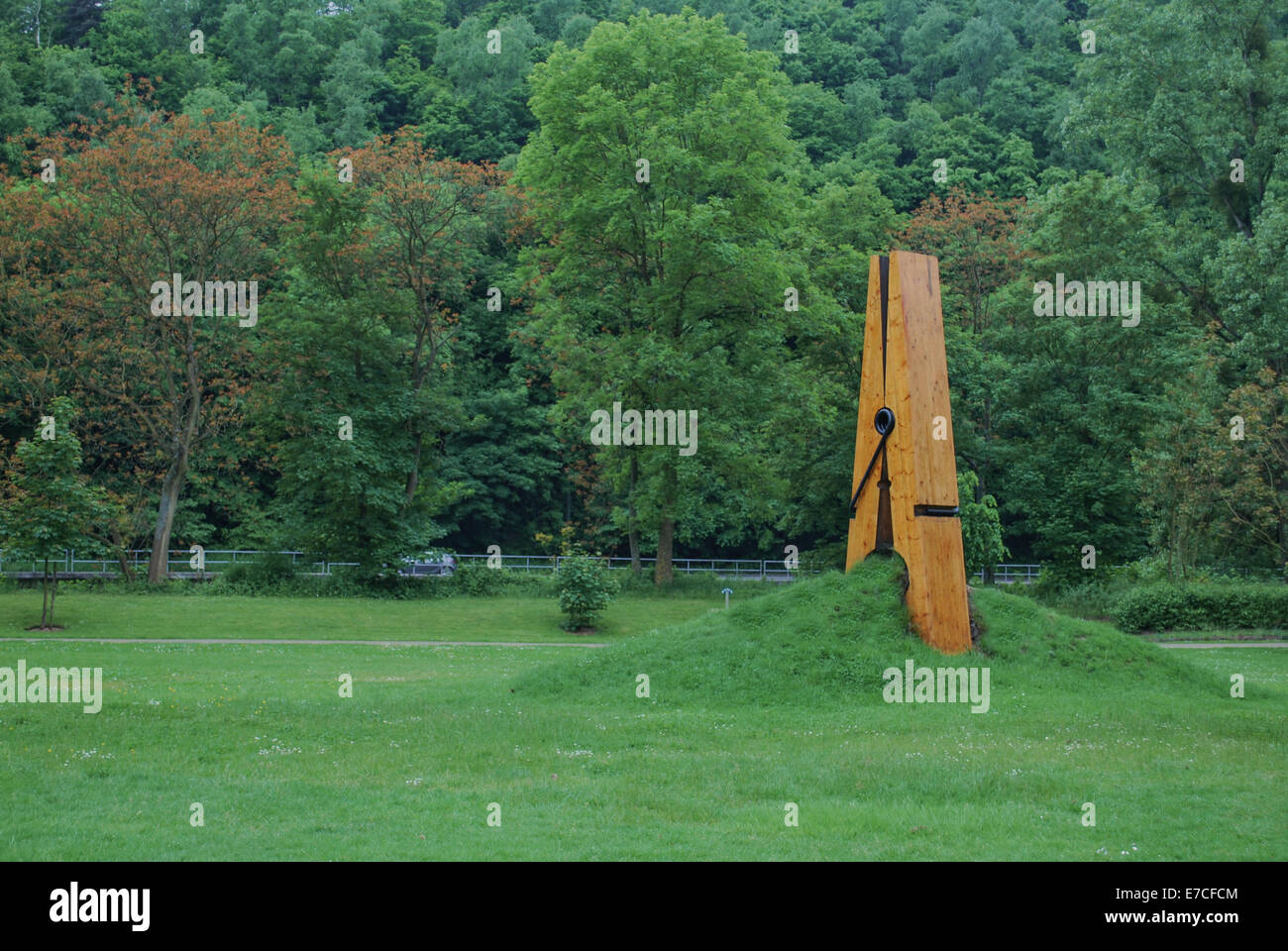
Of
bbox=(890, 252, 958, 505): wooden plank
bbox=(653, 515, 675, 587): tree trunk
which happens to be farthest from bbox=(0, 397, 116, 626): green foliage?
bbox=(890, 252, 958, 505): wooden plank

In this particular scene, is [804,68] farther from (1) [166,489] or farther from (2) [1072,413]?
(1) [166,489]

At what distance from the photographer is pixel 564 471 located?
193ft

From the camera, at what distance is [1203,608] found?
33000 millimetres

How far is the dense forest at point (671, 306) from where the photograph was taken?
38.8 m

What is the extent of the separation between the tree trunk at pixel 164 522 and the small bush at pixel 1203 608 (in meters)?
30.1

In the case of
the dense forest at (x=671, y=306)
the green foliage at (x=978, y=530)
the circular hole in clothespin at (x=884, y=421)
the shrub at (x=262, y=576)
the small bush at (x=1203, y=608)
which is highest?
the dense forest at (x=671, y=306)

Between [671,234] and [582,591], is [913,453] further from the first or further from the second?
[671,234]

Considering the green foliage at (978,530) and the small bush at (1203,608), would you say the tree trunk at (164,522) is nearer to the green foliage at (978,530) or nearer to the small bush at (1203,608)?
the green foliage at (978,530)

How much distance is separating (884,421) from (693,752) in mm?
7944

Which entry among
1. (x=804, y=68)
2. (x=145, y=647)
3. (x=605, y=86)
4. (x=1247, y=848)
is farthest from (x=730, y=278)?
(x=804, y=68)

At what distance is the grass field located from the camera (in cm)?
966

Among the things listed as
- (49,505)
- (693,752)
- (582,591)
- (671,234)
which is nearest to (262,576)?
(49,505)

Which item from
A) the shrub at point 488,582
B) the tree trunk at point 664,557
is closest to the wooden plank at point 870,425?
the shrub at point 488,582

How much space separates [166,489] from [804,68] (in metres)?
58.9
